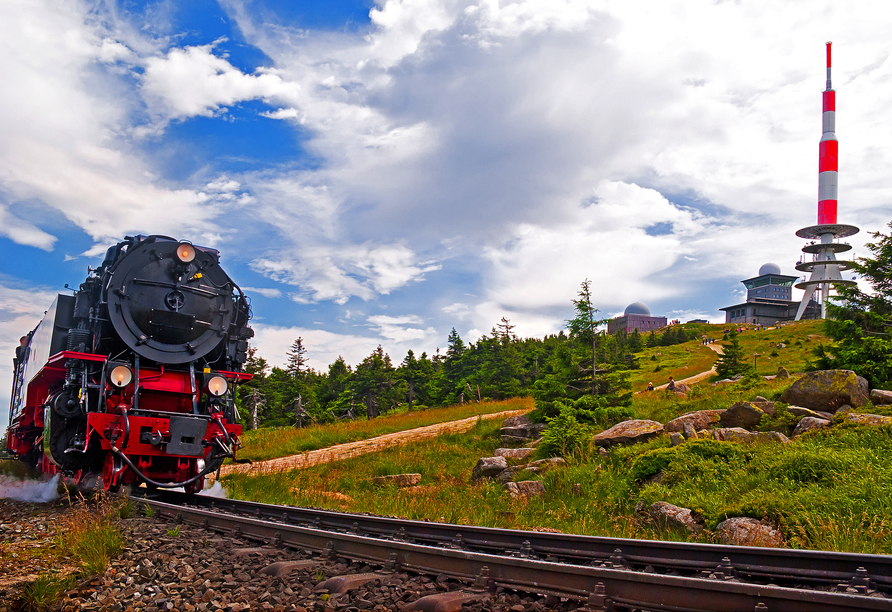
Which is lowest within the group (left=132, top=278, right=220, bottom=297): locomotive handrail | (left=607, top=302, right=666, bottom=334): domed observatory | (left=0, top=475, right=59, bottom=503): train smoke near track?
(left=0, top=475, right=59, bottom=503): train smoke near track

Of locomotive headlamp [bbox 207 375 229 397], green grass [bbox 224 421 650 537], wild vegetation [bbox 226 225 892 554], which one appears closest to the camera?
wild vegetation [bbox 226 225 892 554]

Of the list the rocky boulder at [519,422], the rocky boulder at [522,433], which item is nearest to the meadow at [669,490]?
the rocky boulder at [522,433]

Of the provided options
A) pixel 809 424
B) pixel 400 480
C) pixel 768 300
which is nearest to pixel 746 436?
pixel 809 424

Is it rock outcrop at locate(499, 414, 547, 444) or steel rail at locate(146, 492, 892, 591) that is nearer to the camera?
steel rail at locate(146, 492, 892, 591)

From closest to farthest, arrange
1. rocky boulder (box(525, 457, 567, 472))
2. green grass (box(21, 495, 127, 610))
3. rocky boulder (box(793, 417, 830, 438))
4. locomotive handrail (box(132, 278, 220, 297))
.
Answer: green grass (box(21, 495, 127, 610)) → rocky boulder (box(793, 417, 830, 438)) → locomotive handrail (box(132, 278, 220, 297)) → rocky boulder (box(525, 457, 567, 472))

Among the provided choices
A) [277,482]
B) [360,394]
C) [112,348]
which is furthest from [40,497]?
[360,394]

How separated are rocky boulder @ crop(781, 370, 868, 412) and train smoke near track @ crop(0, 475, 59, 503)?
47.6ft

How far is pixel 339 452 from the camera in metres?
17.9

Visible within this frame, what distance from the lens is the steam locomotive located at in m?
9.31

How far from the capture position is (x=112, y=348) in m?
10.1

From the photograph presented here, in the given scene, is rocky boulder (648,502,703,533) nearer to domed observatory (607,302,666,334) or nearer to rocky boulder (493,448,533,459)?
rocky boulder (493,448,533,459)

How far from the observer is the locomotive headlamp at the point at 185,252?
35.0 feet

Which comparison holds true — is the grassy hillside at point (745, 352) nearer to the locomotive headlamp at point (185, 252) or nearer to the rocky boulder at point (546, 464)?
the rocky boulder at point (546, 464)

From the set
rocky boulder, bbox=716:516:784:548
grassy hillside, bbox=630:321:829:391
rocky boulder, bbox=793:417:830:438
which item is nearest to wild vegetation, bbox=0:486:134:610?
rocky boulder, bbox=716:516:784:548
